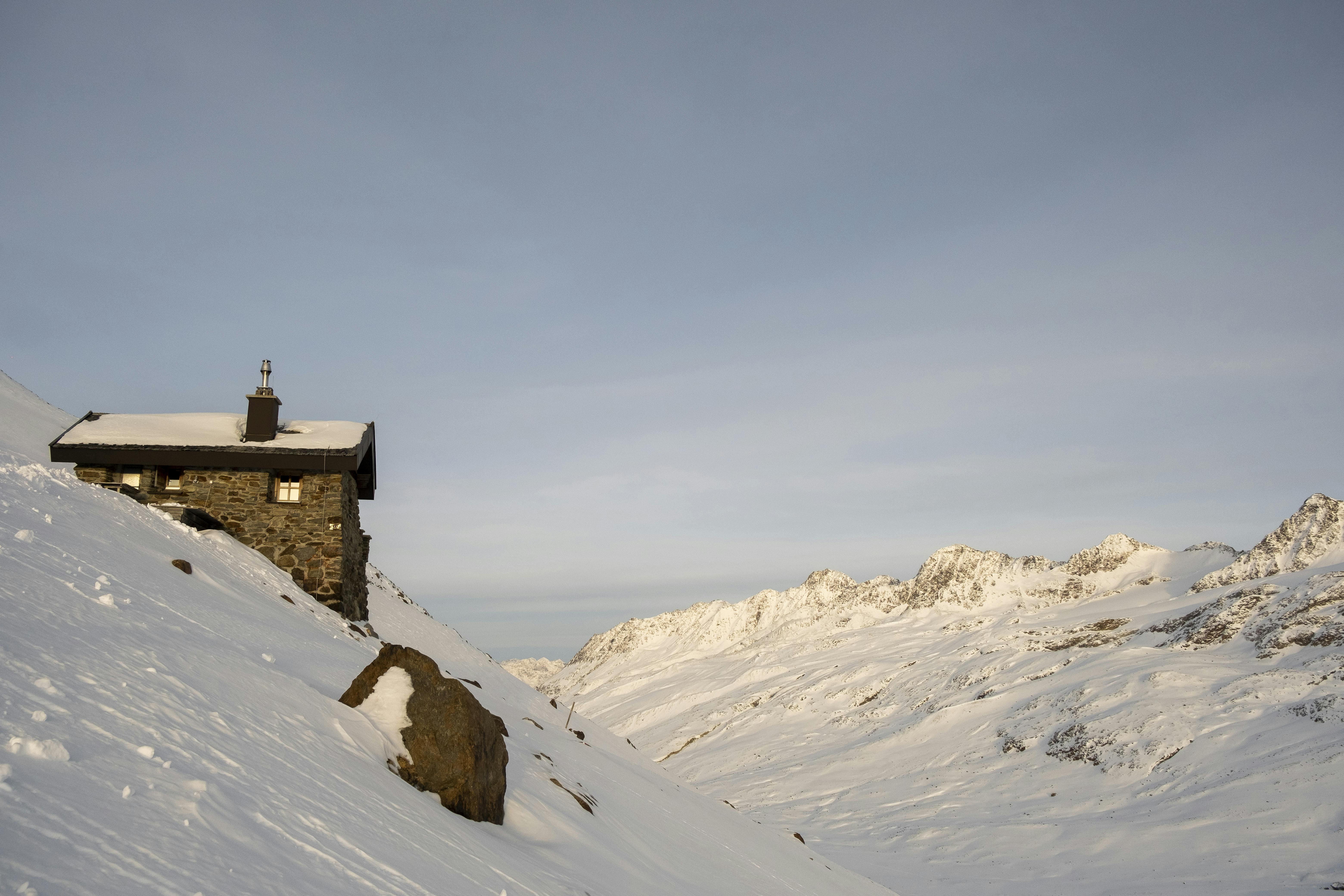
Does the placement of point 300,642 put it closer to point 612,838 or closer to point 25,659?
point 612,838

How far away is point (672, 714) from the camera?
482 ft


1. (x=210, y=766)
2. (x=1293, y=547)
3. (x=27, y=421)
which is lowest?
(x=210, y=766)

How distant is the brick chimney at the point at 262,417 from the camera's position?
920 inches

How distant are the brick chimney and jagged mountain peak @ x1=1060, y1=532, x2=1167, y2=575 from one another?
187 m

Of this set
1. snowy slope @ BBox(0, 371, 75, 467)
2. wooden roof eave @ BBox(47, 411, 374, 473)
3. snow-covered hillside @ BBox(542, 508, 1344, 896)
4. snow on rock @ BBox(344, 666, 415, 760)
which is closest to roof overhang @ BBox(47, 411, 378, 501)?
wooden roof eave @ BBox(47, 411, 374, 473)

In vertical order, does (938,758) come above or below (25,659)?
below

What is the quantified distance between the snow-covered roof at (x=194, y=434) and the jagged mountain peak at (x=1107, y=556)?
185 metres

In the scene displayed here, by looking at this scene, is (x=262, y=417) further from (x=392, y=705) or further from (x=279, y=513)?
(x=392, y=705)

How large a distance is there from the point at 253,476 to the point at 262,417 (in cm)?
194

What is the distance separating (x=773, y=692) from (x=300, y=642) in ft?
412

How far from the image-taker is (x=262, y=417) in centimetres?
2356

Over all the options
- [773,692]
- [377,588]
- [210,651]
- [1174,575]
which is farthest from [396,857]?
[1174,575]

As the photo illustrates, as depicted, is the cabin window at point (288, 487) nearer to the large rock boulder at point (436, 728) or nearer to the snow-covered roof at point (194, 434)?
the snow-covered roof at point (194, 434)

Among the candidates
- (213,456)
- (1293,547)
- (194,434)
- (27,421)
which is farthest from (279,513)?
(1293,547)
